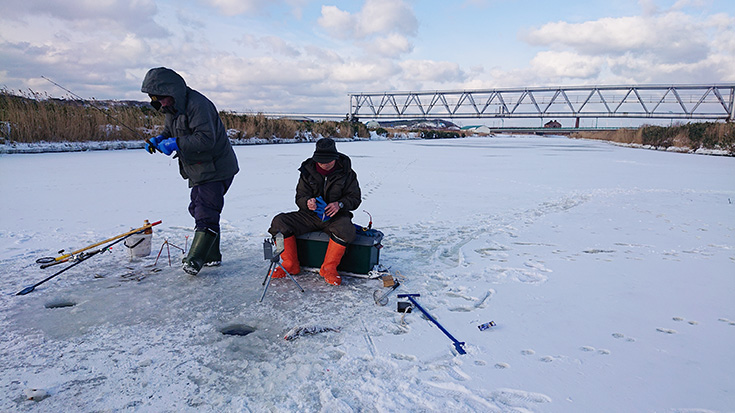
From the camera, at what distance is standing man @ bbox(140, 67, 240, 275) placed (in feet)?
10.6

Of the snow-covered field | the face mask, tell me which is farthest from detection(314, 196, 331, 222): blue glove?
the face mask

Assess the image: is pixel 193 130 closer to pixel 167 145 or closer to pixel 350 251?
pixel 167 145

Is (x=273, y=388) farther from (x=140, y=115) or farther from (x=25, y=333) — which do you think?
(x=140, y=115)

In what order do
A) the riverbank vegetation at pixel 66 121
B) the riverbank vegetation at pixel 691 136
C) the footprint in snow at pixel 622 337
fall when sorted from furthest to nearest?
the riverbank vegetation at pixel 691 136 → the riverbank vegetation at pixel 66 121 → the footprint in snow at pixel 622 337

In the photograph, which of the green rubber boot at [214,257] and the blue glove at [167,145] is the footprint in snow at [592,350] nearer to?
the green rubber boot at [214,257]

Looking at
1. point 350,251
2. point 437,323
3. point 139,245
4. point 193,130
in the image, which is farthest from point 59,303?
point 437,323

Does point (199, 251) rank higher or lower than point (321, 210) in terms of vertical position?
lower

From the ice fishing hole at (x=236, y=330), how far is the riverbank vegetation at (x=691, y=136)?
25366mm

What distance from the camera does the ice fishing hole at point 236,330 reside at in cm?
249

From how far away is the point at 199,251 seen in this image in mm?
3395

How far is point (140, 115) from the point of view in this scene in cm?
1544

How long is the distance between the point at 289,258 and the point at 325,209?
53 cm

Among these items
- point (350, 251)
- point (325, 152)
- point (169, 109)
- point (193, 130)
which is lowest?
point (350, 251)

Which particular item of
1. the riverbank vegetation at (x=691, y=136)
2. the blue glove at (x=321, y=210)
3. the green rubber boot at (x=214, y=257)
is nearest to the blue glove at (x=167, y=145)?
the green rubber boot at (x=214, y=257)
